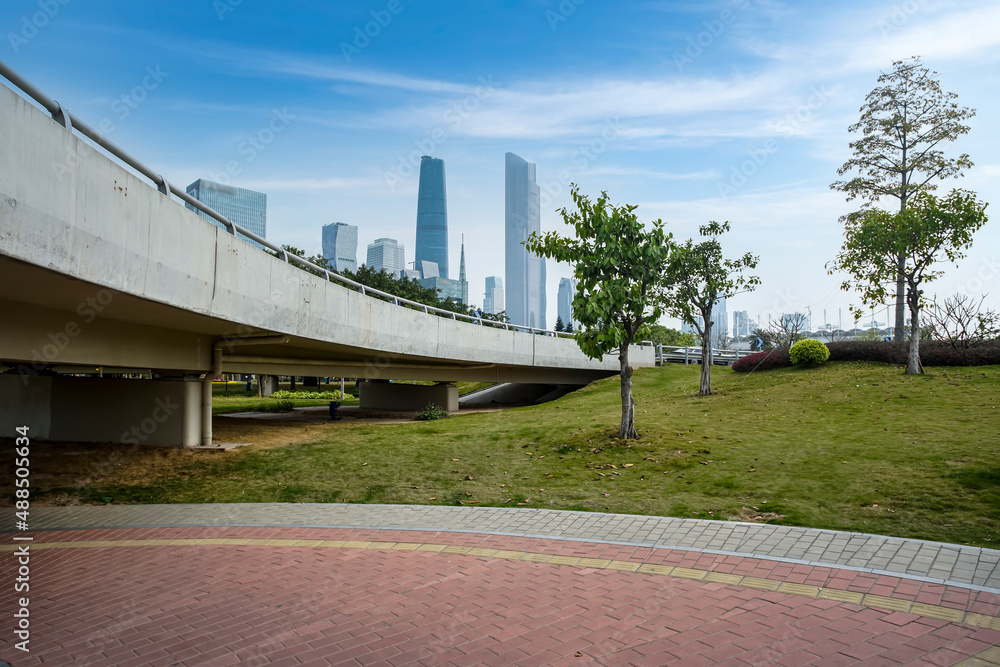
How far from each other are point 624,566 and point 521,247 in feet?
573

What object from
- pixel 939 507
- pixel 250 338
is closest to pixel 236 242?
pixel 250 338

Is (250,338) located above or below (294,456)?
above

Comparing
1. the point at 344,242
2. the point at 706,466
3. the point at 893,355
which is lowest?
the point at 706,466

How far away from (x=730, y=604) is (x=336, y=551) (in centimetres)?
426

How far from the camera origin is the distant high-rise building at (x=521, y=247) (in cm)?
17212

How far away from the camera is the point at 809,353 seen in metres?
23.5

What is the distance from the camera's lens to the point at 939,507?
771 cm

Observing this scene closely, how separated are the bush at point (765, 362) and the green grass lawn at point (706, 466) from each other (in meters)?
6.97

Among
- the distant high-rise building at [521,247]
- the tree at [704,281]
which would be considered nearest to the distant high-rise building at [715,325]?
the tree at [704,281]

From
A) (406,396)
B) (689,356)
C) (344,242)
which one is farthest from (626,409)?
(344,242)

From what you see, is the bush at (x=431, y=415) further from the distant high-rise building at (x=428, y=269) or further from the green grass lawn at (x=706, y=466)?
the distant high-rise building at (x=428, y=269)

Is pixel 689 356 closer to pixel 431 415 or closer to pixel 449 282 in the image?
pixel 431 415

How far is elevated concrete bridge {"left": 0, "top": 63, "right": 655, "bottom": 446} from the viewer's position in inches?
235

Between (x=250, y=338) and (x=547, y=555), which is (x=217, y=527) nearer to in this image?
(x=547, y=555)
